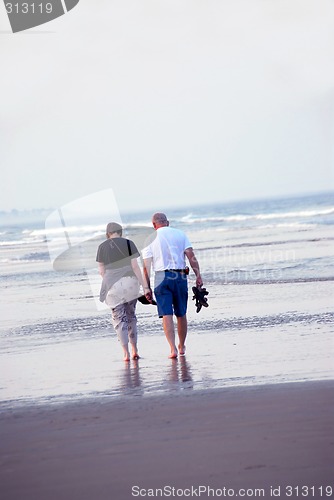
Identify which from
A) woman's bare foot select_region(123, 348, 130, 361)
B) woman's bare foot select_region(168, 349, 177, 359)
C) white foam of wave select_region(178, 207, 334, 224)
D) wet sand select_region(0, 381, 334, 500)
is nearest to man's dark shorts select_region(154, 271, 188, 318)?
woman's bare foot select_region(168, 349, 177, 359)

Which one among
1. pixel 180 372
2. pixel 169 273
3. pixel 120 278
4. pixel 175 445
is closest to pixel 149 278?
pixel 169 273

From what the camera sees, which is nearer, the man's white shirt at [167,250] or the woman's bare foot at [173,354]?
the woman's bare foot at [173,354]

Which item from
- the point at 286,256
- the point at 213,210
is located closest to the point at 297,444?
the point at 286,256

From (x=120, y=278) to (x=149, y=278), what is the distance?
1.13 feet

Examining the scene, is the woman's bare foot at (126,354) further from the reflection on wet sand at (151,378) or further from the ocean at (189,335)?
the reflection on wet sand at (151,378)

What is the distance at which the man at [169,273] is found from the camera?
8.87 m

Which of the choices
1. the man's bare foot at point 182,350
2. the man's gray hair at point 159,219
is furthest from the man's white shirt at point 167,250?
the man's bare foot at point 182,350

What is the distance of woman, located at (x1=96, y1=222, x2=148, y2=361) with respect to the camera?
909cm

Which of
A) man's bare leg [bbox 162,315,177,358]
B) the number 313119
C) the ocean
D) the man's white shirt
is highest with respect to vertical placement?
the number 313119

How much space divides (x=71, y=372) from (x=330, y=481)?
13.9ft

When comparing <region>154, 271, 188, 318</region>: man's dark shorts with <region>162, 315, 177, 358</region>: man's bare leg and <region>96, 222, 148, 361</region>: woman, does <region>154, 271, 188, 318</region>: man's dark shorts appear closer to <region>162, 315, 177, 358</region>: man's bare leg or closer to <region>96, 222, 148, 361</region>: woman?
<region>162, 315, 177, 358</region>: man's bare leg

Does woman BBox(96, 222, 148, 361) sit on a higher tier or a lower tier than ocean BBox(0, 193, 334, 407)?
higher

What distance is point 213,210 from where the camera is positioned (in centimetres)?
7100

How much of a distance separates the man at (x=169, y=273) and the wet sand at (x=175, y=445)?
84.4 inches
